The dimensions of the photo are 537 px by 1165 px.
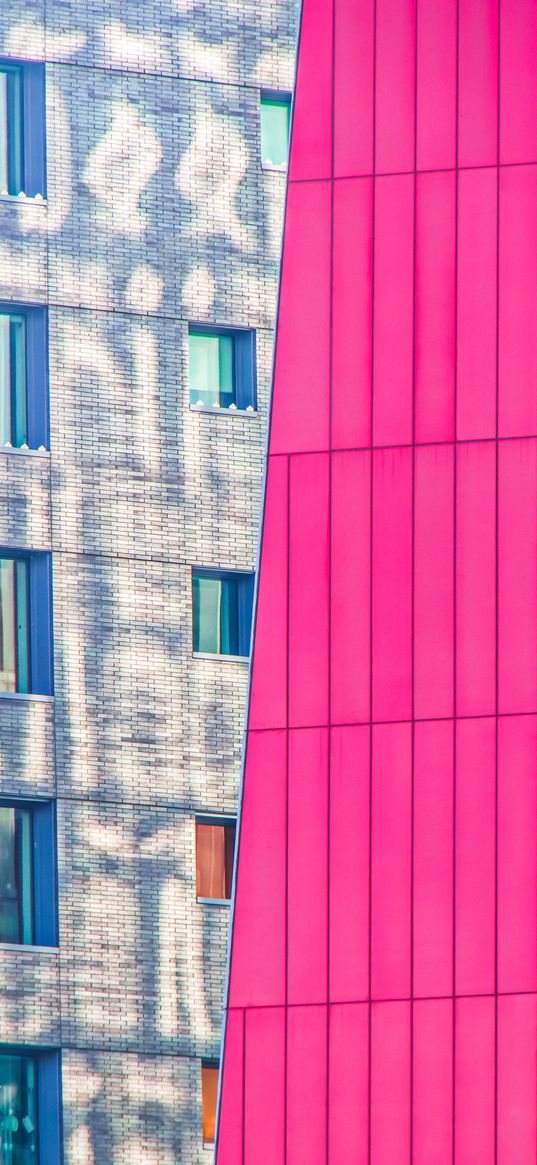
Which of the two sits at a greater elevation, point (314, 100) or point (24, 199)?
point (24, 199)

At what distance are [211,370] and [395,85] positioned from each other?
53.2 feet

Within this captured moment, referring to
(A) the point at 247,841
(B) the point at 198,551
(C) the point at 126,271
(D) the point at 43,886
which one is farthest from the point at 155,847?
(A) the point at 247,841

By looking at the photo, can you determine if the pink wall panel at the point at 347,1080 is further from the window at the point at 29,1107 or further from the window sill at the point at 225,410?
the window sill at the point at 225,410

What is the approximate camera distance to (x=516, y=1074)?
17.9 meters

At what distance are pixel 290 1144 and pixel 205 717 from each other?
15.7m

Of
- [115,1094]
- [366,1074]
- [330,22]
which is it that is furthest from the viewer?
[115,1094]

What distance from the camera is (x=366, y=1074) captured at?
18172 mm

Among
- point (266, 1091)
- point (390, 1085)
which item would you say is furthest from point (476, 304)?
point (266, 1091)

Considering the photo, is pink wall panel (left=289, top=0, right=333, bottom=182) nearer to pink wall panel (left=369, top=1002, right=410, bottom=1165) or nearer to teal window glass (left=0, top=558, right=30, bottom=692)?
pink wall panel (left=369, top=1002, right=410, bottom=1165)

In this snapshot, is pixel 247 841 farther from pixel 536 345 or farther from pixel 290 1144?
pixel 536 345

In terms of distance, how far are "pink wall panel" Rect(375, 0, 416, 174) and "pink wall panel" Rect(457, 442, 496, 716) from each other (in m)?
2.54

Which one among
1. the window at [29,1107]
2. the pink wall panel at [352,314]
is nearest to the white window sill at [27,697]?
the window at [29,1107]

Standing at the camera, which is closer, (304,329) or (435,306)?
(435,306)

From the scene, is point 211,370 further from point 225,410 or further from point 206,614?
point 206,614
